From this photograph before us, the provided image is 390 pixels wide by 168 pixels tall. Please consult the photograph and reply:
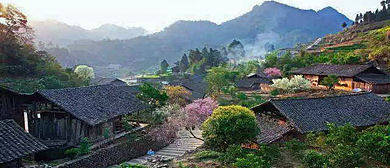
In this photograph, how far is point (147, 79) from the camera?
241ft

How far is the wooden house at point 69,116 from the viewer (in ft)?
61.3

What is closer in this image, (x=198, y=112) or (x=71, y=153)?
(x=71, y=153)

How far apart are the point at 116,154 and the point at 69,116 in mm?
4017

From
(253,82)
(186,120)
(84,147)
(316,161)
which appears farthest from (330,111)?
(253,82)

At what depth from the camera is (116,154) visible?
19.8 metres

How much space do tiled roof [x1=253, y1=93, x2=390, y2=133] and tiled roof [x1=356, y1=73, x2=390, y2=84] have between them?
16827 mm

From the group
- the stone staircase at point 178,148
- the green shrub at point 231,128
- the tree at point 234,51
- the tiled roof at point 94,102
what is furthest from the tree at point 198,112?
the tree at point 234,51

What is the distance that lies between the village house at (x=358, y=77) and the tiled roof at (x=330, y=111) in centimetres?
1719

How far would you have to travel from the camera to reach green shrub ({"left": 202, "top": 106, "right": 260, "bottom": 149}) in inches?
559

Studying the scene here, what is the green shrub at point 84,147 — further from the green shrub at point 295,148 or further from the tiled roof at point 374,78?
the tiled roof at point 374,78

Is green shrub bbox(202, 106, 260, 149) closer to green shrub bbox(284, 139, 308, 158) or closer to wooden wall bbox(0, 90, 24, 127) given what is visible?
green shrub bbox(284, 139, 308, 158)

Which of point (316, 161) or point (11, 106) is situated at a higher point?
point (11, 106)

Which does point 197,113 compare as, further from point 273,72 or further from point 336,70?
point 273,72

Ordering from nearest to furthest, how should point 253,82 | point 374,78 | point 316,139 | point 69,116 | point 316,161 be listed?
point 316,161
point 316,139
point 69,116
point 374,78
point 253,82
